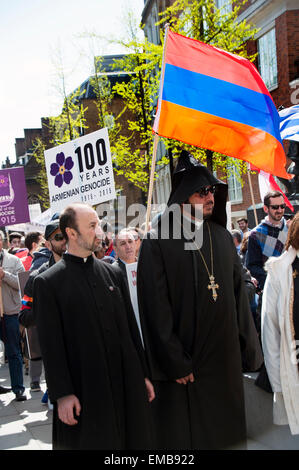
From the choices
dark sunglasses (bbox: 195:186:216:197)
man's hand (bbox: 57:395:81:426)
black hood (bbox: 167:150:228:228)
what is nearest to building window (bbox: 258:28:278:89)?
black hood (bbox: 167:150:228:228)

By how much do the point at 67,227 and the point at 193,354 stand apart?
1.14 m

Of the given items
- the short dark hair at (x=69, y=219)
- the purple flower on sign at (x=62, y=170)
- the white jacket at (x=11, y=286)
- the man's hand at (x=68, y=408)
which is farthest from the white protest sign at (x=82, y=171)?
the man's hand at (x=68, y=408)

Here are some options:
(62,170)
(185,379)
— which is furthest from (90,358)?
(62,170)

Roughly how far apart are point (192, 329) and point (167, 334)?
0.21 meters

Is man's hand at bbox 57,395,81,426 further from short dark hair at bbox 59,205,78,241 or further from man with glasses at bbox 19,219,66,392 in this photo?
man with glasses at bbox 19,219,66,392

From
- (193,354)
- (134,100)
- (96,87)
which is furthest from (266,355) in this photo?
(96,87)

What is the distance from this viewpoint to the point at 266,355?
3.96 meters

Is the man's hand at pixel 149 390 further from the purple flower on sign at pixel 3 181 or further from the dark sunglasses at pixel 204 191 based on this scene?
the purple flower on sign at pixel 3 181

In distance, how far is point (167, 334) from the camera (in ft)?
11.7

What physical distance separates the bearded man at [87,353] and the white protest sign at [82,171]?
4.30 m

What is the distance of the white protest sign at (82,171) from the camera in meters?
7.89

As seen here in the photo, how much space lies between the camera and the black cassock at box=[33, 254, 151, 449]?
319cm

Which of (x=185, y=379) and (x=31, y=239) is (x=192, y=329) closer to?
(x=185, y=379)

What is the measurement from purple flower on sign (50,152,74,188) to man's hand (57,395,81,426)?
5295 mm
